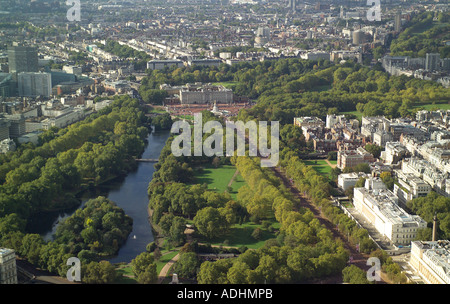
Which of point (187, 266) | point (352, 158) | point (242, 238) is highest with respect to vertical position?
point (352, 158)

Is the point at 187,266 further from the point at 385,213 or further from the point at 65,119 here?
the point at 65,119

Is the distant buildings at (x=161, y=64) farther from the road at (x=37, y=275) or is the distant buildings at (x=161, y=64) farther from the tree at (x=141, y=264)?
the tree at (x=141, y=264)

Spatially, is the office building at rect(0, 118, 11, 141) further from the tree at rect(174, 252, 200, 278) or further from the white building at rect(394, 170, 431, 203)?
the white building at rect(394, 170, 431, 203)

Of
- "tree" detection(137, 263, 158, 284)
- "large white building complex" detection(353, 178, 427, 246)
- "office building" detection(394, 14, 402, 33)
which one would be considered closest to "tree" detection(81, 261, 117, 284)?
"tree" detection(137, 263, 158, 284)

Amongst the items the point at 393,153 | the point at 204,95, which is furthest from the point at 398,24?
the point at 393,153

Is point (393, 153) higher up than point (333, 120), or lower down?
lower down

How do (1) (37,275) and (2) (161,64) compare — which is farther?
(2) (161,64)
